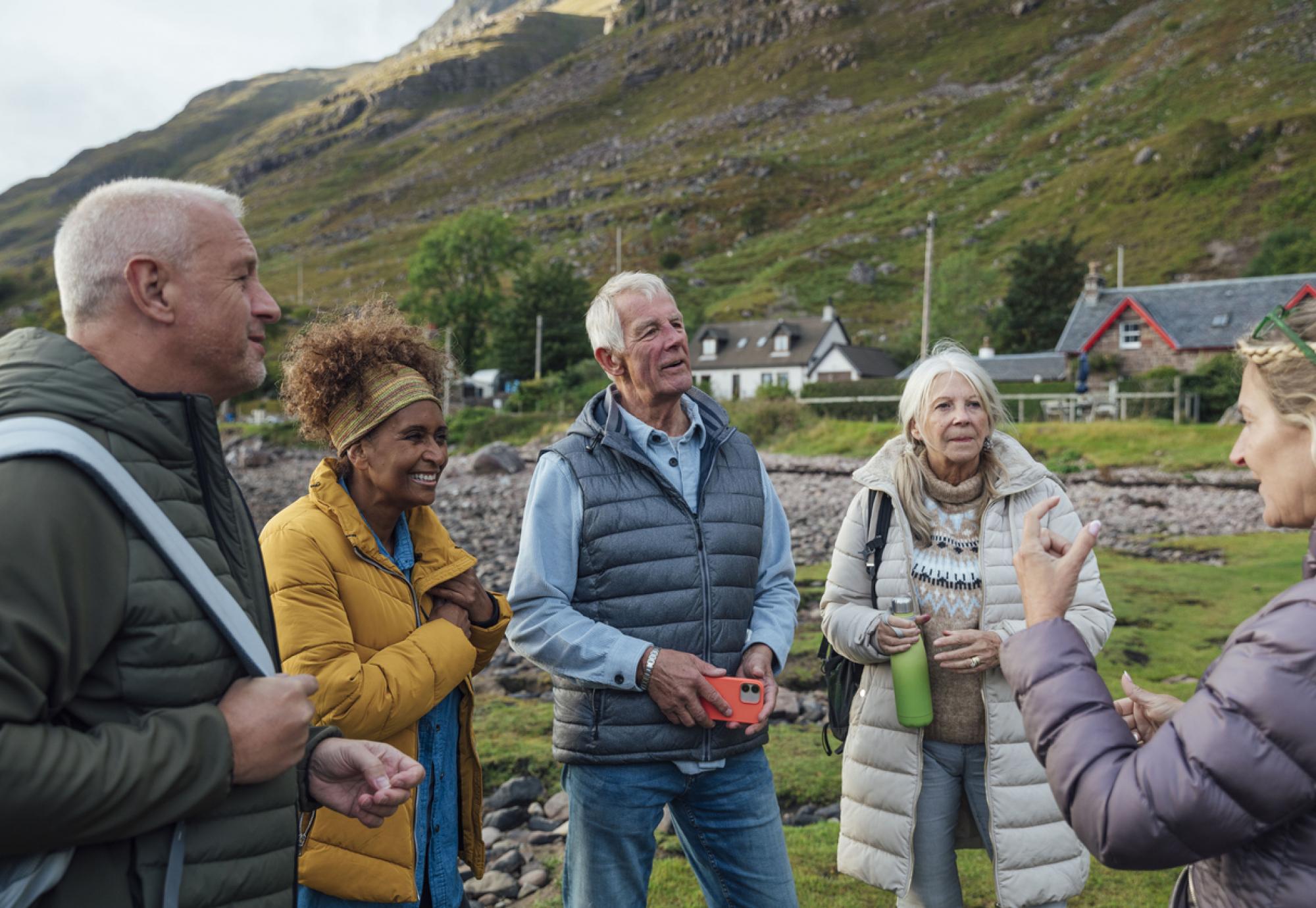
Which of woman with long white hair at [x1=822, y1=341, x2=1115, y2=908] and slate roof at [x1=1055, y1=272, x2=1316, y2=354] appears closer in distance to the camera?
woman with long white hair at [x1=822, y1=341, x2=1115, y2=908]

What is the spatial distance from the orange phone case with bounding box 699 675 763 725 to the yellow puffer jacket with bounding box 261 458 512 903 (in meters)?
0.87

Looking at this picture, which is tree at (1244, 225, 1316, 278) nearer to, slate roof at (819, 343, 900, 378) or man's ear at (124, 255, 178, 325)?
slate roof at (819, 343, 900, 378)

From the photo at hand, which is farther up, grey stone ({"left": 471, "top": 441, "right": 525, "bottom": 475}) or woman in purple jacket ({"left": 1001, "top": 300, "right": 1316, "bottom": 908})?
woman in purple jacket ({"left": 1001, "top": 300, "right": 1316, "bottom": 908})

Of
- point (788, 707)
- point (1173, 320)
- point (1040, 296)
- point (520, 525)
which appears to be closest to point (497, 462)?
point (520, 525)

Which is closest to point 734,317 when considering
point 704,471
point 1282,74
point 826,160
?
point 826,160

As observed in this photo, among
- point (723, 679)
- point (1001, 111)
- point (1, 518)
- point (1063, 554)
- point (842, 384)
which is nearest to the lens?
point (1, 518)

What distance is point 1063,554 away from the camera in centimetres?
219

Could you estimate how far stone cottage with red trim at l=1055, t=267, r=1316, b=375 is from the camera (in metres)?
37.8

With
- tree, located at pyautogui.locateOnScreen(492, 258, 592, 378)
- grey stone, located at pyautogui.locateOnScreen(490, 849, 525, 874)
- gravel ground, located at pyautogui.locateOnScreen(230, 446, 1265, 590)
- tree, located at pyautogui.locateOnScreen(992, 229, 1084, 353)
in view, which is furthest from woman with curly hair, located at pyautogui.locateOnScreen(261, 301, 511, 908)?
tree, located at pyautogui.locateOnScreen(992, 229, 1084, 353)

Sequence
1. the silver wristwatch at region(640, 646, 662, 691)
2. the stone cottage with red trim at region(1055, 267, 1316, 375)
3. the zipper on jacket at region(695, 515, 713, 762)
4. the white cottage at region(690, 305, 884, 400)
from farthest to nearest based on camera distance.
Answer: the white cottage at region(690, 305, 884, 400) → the stone cottage with red trim at region(1055, 267, 1316, 375) → the zipper on jacket at region(695, 515, 713, 762) → the silver wristwatch at region(640, 646, 662, 691)

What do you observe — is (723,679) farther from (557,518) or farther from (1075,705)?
(1075,705)

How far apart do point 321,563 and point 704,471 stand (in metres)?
1.44

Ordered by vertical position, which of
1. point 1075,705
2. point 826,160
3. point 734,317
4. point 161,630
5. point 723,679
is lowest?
point 723,679

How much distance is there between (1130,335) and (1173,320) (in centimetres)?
179
